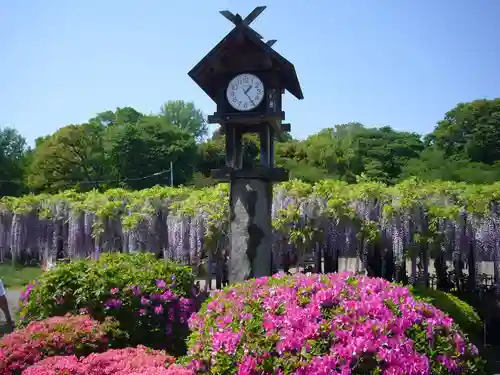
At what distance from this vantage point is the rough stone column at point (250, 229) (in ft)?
21.4

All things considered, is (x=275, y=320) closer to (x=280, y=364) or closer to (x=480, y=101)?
(x=280, y=364)

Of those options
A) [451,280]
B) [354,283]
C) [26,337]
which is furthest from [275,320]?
[451,280]

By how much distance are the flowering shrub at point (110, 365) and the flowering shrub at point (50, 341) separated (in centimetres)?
35

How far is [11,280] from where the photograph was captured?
16.7 meters

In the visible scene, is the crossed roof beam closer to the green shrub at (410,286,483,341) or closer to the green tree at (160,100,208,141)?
the green shrub at (410,286,483,341)

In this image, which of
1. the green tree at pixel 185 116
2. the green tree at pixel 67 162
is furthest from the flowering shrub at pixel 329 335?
the green tree at pixel 185 116

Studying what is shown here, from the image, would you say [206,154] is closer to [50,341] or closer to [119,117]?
[119,117]

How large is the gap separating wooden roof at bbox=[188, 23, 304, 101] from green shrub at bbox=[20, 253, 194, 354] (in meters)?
2.73

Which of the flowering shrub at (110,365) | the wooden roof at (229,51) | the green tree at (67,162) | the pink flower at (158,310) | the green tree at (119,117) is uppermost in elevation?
the green tree at (119,117)

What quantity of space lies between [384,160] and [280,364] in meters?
38.3

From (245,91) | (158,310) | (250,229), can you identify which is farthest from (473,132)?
(158,310)

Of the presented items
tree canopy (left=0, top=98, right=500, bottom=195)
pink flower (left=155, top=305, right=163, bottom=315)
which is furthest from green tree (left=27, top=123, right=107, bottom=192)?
pink flower (left=155, top=305, right=163, bottom=315)

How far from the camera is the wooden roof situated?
646 cm

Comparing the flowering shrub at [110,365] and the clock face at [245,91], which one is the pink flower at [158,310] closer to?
the flowering shrub at [110,365]
